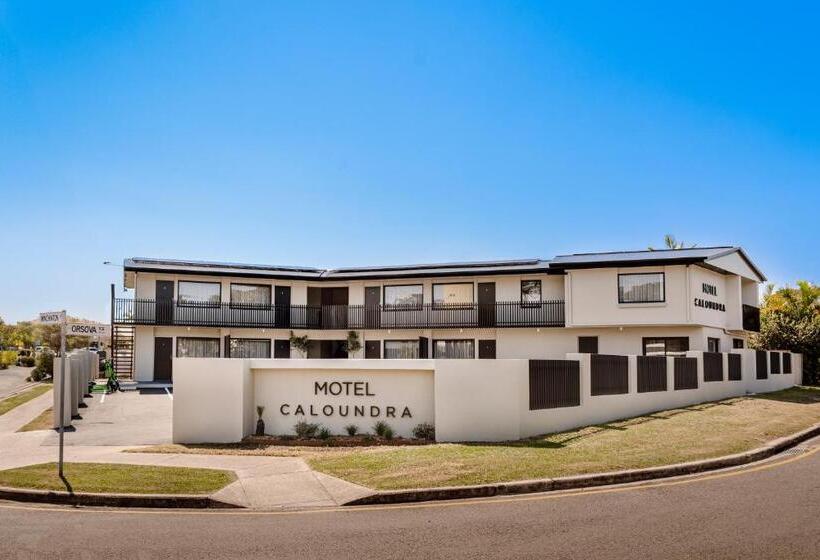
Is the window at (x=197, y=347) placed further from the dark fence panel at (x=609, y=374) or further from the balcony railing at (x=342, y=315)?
the dark fence panel at (x=609, y=374)

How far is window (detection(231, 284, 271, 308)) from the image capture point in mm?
39969

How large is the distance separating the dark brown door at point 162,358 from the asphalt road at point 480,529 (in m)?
27.6

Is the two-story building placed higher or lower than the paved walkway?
higher

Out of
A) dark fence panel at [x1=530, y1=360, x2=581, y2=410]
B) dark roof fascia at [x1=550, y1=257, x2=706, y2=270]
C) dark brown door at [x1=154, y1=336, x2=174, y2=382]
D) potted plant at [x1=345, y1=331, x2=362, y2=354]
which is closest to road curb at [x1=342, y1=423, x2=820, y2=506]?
dark fence panel at [x1=530, y1=360, x2=581, y2=410]

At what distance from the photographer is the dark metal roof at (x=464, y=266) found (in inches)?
1325

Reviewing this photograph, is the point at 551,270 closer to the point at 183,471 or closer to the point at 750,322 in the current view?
the point at 750,322

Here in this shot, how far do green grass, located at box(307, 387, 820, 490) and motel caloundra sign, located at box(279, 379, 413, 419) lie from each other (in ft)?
6.70

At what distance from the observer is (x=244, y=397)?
58.7 ft

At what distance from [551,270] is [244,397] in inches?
856

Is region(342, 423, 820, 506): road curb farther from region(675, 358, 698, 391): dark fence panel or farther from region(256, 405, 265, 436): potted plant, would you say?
region(675, 358, 698, 391): dark fence panel

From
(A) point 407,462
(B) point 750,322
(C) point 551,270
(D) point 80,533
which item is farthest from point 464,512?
(B) point 750,322

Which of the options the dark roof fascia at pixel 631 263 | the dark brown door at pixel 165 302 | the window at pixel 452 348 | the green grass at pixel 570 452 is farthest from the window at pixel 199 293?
the green grass at pixel 570 452

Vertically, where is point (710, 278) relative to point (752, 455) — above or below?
above

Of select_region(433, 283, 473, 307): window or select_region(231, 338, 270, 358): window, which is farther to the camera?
select_region(231, 338, 270, 358): window
